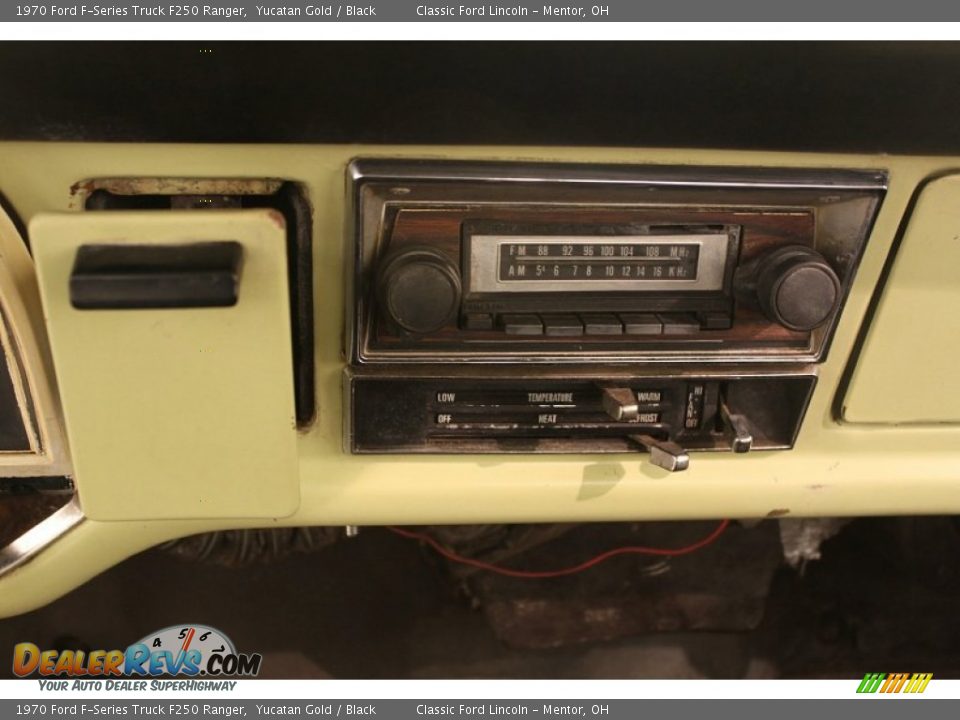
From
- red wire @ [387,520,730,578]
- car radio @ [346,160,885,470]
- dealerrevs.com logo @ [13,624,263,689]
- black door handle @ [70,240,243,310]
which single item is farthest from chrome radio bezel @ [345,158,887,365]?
dealerrevs.com logo @ [13,624,263,689]

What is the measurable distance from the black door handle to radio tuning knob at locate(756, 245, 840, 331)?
362 mm

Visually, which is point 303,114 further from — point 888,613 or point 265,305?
point 888,613

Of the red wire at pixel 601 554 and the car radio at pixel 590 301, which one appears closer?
the car radio at pixel 590 301

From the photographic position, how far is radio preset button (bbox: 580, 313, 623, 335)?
0.57 meters

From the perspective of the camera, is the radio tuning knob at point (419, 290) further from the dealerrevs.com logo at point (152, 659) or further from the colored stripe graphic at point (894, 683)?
the colored stripe graphic at point (894, 683)

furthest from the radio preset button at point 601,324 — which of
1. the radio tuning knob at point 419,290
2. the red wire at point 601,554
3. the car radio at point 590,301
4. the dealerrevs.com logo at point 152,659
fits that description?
the dealerrevs.com logo at point 152,659

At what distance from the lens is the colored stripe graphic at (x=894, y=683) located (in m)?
1.09

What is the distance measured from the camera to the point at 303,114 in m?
0.47

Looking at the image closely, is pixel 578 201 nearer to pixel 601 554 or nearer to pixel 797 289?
pixel 797 289

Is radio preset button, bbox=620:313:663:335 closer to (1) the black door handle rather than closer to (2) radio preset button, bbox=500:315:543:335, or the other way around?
(2) radio preset button, bbox=500:315:543:335

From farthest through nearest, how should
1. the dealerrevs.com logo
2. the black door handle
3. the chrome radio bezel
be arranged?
the dealerrevs.com logo < the chrome radio bezel < the black door handle

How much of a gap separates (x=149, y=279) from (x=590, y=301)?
0.30 metres

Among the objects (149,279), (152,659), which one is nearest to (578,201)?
(149,279)

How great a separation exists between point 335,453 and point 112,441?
0.18 meters
